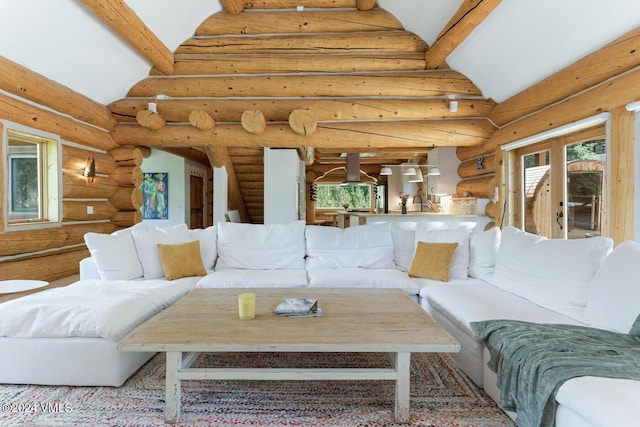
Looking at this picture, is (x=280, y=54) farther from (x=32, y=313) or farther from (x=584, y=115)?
(x=32, y=313)

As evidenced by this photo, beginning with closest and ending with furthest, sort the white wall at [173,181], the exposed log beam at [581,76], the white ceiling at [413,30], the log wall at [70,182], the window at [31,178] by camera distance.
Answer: the exposed log beam at [581,76]
the white ceiling at [413,30]
the log wall at [70,182]
the window at [31,178]
the white wall at [173,181]

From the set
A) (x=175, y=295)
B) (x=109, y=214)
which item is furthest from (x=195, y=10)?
(x=175, y=295)

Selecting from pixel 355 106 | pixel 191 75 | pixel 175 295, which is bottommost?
pixel 175 295

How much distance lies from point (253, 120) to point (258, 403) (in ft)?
13.0

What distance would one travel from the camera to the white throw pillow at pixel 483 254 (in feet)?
10.7

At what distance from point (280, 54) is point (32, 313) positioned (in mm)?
4392

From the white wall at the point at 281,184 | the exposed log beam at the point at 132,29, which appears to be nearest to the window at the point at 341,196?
the white wall at the point at 281,184

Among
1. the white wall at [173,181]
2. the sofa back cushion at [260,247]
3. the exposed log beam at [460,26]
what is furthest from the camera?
the white wall at [173,181]

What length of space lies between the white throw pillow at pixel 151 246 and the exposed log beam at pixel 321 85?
8.60 ft

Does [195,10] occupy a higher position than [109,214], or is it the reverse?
[195,10]

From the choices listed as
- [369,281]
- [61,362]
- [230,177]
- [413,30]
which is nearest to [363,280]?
[369,281]

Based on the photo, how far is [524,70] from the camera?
399 cm

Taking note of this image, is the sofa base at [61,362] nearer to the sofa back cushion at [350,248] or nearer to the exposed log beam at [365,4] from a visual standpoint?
the sofa back cushion at [350,248]

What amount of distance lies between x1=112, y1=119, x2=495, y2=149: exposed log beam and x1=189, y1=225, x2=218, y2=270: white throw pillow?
2.01 metres
